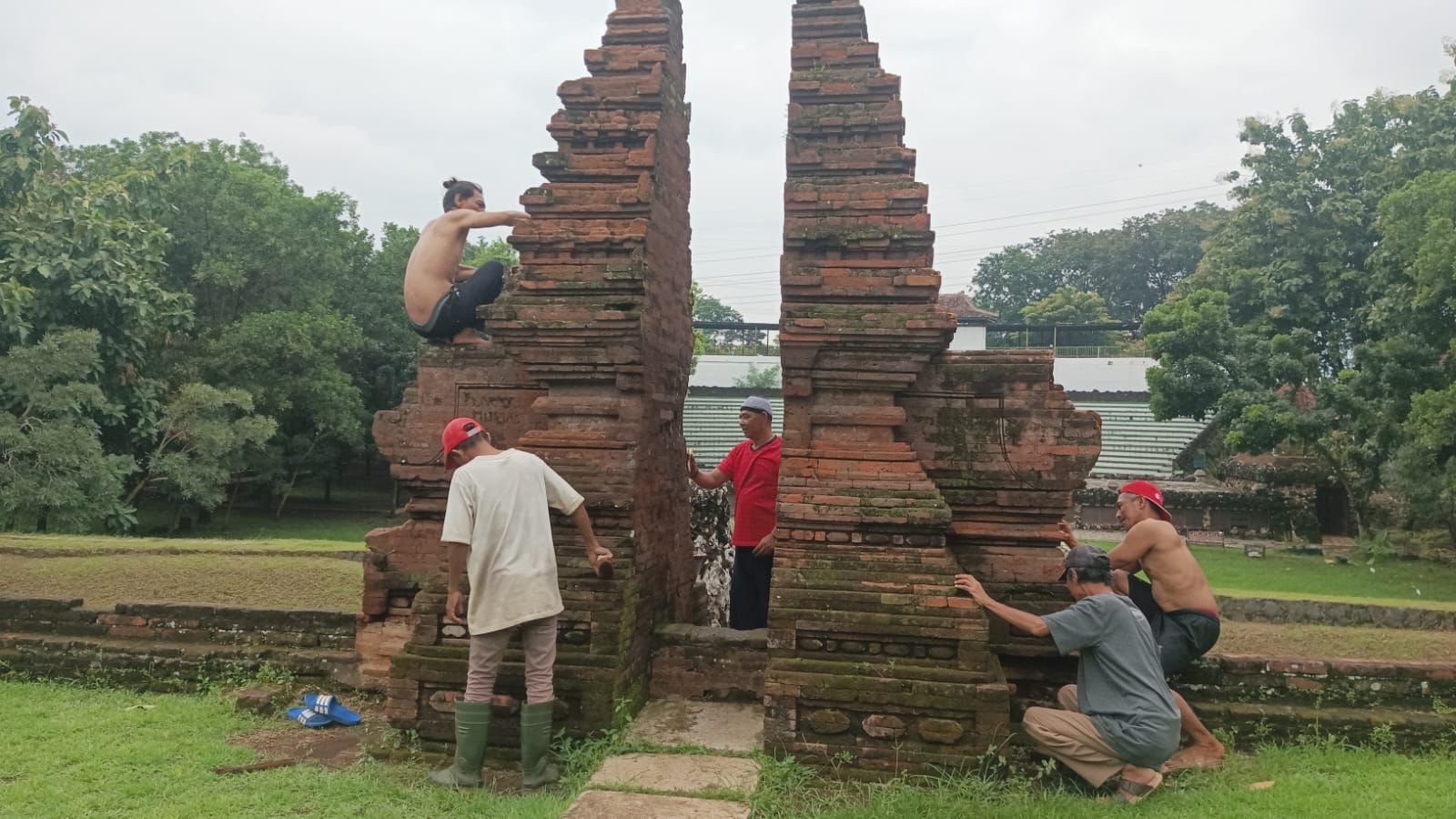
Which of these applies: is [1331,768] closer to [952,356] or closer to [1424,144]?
[952,356]

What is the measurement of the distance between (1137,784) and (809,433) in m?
2.04

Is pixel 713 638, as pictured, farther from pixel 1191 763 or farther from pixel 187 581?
pixel 187 581

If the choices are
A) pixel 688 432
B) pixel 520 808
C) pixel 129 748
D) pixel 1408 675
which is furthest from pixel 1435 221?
pixel 688 432

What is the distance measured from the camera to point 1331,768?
13.1 ft

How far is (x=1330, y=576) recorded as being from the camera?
14.9 metres

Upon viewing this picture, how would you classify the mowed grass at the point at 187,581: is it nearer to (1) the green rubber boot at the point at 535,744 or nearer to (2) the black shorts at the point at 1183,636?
(1) the green rubber boot at the point at 535,744

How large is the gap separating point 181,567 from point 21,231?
8998 millimetres

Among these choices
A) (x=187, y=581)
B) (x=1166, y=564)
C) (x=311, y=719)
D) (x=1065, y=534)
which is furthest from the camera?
(x=187, y=581)

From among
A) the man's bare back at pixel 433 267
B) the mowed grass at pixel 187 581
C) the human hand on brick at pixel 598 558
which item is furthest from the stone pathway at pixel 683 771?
the mowed grass at pixel 187 581

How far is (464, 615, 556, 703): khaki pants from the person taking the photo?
3758 millimetres

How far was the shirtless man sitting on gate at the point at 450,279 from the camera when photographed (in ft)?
16.6

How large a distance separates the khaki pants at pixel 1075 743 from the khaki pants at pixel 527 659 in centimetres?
203

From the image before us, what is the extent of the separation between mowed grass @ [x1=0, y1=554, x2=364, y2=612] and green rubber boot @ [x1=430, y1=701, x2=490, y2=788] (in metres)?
2.68

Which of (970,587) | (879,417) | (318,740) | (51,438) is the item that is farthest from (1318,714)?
(51,438)
